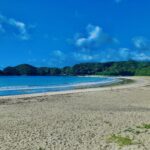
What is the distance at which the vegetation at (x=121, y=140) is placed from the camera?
10883 mm

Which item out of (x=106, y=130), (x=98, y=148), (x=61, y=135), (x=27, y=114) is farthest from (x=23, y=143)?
(x=27, y=114)

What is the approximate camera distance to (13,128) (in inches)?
537

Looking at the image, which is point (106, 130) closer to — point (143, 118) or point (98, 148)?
point (98, 148)

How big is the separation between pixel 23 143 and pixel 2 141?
87 cm

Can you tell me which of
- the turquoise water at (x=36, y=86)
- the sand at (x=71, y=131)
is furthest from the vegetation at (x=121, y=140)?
the turquoise water at (x=36, y=86)

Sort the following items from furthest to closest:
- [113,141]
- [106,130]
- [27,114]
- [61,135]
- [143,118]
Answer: [27,114], [143,118], [106,130], [61,135], [113,141]

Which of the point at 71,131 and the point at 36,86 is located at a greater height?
the point at 36,86

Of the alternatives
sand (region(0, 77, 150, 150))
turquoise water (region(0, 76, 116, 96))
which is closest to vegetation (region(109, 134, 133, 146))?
sand (region(0, 77, 150, 150))

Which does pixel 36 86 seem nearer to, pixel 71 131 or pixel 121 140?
pixel 71 131

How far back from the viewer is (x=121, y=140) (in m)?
11.2

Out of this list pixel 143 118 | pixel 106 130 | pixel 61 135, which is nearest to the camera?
pixel 61 135

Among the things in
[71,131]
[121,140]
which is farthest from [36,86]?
[121,140]

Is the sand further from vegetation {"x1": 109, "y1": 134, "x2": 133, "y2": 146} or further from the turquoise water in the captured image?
the turquoise water

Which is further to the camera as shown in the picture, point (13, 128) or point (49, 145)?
point (13, 128)
